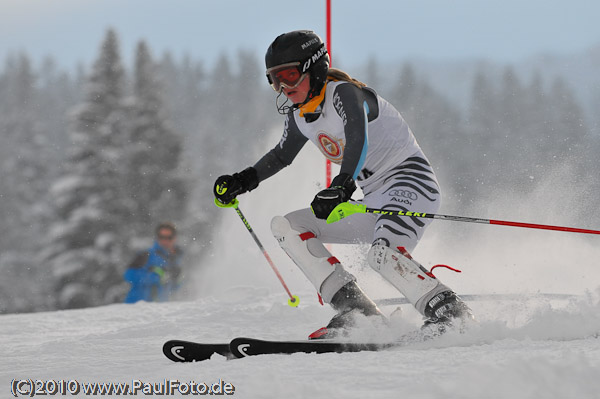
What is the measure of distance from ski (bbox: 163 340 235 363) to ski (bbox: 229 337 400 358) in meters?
0.09

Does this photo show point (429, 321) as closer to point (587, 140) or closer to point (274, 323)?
point (274, 323)

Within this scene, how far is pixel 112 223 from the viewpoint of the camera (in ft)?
68.1

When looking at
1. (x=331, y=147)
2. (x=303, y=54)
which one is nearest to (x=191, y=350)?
(x=331, y=147)

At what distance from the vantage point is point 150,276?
26.4ft

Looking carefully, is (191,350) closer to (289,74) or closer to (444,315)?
(444,315)

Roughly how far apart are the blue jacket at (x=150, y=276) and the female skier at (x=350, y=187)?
458 centimetres

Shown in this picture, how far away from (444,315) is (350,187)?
740mm

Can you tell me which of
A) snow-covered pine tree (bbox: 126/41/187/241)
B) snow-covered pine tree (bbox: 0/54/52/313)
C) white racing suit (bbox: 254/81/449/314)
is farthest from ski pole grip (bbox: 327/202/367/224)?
snow-covered pine tree (bbox: 0/54/52/313)

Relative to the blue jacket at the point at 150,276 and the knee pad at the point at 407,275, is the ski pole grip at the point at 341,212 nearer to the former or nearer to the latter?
the knee pad at the point at 407,275

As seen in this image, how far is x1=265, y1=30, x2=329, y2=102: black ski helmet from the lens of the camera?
3.27 m

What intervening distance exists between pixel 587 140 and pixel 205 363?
3320 cm

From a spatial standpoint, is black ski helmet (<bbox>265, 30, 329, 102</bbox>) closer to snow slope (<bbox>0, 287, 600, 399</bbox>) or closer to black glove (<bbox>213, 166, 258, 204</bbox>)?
black glove (<bbox>213, 166, 258, 204</bbox>)

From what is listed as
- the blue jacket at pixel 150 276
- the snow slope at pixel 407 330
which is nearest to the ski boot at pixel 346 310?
the snow slope at pixel 407 330

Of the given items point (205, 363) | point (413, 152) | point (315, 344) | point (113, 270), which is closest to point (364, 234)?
point (413, 152)
